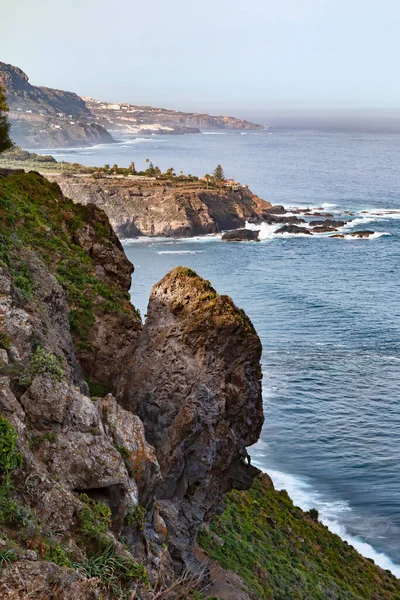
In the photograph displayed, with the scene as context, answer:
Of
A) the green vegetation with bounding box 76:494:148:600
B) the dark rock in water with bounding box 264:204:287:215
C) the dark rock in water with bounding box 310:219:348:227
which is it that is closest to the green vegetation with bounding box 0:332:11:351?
the green vegetation with bounding box 76:494:148:600

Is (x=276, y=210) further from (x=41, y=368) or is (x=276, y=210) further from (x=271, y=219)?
(x=41, y=368)

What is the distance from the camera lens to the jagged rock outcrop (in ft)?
59.1

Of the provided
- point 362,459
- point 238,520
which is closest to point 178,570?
point 238,520

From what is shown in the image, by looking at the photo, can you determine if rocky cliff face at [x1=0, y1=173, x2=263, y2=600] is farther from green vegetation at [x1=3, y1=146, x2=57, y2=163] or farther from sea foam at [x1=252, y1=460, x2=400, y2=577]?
green vegetation at [x1=3, y1=146, x2=57, y2=163]

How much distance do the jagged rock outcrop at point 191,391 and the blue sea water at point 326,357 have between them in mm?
15014

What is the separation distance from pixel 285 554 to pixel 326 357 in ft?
90.2

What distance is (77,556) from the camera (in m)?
10.2

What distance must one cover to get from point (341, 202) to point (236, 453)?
413 ft

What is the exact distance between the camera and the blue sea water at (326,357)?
35.2 meters

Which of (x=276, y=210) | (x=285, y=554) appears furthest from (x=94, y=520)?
(x=276, y=210)

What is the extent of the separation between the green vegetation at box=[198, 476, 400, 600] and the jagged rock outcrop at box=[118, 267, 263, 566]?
10.7 ft

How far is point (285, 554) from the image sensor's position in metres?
26.3

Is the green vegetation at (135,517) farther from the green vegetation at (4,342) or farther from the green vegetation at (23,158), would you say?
the green vegetation at (23,158)

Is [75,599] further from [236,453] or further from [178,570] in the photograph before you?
[236,453]
